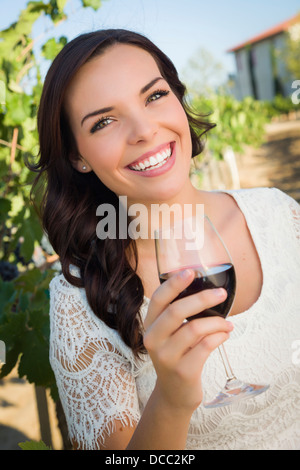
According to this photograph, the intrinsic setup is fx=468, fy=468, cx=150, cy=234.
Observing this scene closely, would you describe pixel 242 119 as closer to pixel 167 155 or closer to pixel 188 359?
pixel 167 155

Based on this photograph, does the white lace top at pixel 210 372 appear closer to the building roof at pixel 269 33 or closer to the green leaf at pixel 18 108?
the green leaf at pixel 18 108

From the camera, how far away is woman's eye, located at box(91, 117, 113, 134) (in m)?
1.68

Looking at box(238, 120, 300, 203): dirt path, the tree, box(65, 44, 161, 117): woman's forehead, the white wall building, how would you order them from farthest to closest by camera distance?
1. the white wall building
2. the tree
3. box(238, 120, 300, 203): dirt path
4. box(65, 44, 161, 117): woman's forehead

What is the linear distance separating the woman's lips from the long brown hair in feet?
1.14

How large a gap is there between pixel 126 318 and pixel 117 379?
22 centimetres

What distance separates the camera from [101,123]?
169cm

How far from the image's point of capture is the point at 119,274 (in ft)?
5.93

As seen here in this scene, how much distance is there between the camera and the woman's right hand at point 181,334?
0.94m

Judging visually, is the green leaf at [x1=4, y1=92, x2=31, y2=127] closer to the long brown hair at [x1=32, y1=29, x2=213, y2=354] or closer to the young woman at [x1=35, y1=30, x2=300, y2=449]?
the long brown hair at [x1=32, y1=29, x2=213, y2=354]

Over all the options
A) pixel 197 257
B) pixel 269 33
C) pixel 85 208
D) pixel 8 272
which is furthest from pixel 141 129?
pixel 269 33

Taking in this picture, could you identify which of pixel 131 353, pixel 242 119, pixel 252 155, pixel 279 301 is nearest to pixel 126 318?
pixel 131 353

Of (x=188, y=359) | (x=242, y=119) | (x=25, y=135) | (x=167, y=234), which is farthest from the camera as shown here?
(x=242, y=119)

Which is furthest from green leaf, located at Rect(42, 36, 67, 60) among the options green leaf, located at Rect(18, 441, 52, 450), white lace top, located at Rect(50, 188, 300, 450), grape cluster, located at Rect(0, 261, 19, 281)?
green leaf, located at Rect(18, 441, 52, 450)

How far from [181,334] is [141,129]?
87 centimetres
